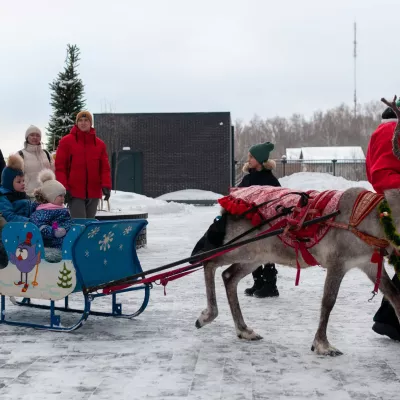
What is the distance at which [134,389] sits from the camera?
13.5ft

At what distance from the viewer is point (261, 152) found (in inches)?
295

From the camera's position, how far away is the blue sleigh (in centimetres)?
568

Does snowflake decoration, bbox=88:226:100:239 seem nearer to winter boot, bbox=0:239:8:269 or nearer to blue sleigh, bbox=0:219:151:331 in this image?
blue sleigh, bbox=0:219:151:331

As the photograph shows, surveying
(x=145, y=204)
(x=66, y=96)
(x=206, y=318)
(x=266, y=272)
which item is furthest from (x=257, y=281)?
(x=66, y=96)

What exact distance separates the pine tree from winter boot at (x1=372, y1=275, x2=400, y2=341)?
26.5 meters

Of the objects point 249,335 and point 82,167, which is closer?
point 249,335

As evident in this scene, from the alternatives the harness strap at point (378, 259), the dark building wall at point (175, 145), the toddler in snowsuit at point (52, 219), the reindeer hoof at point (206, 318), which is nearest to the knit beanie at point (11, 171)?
the toddler in snowsuit at point (52, 219)

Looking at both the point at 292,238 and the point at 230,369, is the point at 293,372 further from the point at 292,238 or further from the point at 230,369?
the point at 292,238

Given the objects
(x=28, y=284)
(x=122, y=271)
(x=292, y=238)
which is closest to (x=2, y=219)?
(x=28, y=284)

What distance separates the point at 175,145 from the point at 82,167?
3579cm

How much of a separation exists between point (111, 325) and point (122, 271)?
495 mm

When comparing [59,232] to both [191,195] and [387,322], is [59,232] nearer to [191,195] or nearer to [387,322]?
[387,322]

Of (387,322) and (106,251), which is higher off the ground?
(106,251)

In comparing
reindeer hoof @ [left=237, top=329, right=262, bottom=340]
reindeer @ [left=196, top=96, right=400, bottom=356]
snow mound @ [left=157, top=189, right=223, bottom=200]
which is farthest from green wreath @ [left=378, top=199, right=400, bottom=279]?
snow mound @ [left=157, top=189, right=223, bottom=200]
